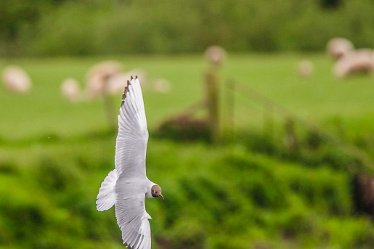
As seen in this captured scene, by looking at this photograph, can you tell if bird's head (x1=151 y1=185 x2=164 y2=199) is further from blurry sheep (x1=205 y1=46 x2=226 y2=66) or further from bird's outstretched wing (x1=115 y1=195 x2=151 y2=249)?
blurry sheep (x1=205 y1=46 x2=226 y2=66)

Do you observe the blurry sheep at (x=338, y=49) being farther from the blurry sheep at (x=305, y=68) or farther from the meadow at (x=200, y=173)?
the meadow at (x=200, y=173)

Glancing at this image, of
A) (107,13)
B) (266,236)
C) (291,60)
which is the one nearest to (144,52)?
(107,13)

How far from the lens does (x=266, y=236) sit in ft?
41.5

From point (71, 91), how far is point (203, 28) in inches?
399

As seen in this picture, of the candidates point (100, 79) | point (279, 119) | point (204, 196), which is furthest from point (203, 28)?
point (204, 196)

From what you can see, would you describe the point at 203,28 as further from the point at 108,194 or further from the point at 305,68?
the point at 108,194

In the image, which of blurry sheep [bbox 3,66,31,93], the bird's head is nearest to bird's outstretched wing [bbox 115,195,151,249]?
the bird's head

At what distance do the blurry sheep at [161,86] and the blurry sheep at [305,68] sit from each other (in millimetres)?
2088

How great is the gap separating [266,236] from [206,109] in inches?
89.3

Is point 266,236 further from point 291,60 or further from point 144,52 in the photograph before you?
point 144,52

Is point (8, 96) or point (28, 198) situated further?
point (8, 96)

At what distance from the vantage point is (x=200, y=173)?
12.6 m

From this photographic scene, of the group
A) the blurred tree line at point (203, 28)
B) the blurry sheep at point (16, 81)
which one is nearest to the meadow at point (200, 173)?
the blurry sheep at point (16, 81)

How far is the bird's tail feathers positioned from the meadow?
580cm
